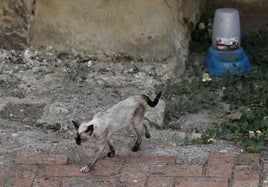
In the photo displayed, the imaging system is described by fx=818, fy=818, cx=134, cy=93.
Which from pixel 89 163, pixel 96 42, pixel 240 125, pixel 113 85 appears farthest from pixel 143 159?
pixel 96 42

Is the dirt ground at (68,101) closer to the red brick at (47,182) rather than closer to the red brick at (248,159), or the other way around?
the red brick at (248,159)

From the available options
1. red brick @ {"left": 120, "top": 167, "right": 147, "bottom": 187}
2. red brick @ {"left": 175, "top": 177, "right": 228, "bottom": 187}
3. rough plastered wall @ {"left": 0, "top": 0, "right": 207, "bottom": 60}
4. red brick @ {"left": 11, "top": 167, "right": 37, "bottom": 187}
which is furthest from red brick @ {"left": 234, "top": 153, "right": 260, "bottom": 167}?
rough plastered wall @ {"left": 0, "top": 0, "right": 207, "bottom": 60}

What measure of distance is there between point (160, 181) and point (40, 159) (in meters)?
0.77

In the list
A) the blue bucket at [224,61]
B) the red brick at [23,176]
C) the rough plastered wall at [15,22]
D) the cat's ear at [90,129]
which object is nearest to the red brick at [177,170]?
the cat's ear at [90,129]

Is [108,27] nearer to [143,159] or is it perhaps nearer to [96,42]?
[96,42]

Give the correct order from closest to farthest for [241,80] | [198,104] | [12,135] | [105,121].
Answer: [105,121] → [12,135] → [198,104] → [241,80]

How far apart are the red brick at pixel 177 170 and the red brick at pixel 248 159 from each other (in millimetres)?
242

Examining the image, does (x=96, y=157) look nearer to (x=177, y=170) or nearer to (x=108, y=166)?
(x=108, y=166)

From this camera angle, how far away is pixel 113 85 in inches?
232

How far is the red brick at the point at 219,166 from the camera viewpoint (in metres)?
4.73

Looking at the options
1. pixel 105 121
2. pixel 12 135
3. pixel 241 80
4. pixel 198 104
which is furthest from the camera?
pixel 241 80

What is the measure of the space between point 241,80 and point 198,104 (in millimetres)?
535

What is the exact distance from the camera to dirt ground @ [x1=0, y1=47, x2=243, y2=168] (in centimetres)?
505

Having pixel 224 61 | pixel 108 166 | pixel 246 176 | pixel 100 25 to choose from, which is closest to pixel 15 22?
pixel 100 25
